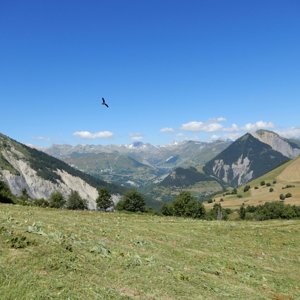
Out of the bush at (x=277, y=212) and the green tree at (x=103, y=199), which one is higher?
the green tree at (x=103, y=199)

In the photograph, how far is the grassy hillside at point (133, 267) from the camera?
1775 centimetres

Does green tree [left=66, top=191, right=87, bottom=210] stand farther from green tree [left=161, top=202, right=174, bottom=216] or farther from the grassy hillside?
the grassy hillside

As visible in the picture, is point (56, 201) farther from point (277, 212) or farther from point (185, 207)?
point (277, 212)

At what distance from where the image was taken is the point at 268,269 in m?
31.9

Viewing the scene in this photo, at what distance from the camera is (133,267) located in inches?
894

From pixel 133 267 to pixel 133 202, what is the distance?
127411 mm

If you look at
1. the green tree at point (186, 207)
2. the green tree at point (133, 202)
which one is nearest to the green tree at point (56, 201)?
the green tree at point (133, 202)

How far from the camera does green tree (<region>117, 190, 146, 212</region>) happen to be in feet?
490

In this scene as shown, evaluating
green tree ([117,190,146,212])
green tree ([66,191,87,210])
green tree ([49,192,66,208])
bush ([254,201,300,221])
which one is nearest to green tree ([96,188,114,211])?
green tree ([117,190,146,212])

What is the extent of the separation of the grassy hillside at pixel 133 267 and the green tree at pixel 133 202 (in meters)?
111

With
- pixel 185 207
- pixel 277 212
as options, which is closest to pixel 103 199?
pixel 185 207

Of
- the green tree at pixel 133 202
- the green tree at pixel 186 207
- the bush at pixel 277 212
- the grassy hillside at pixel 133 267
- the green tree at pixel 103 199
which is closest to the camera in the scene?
the grassy hillside at pixel 133 267

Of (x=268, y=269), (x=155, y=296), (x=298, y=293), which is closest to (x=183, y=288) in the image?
(x=155, y=296)

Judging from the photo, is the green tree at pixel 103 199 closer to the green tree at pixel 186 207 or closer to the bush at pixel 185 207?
the bush at pixel 185 207
